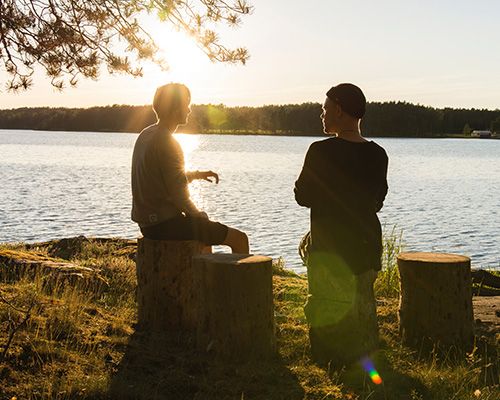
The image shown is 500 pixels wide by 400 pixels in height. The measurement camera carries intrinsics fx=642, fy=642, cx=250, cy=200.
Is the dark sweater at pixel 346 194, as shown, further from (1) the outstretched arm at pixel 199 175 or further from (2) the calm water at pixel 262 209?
(2) the calm water at pixel 262 209

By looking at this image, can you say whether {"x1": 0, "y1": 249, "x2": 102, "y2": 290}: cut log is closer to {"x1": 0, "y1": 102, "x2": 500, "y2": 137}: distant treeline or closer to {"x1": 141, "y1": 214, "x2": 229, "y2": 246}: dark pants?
{"x1": 141, "y1": 214, "x2": 229, "y2": 246}: dark pants

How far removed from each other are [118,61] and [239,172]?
38.7 m

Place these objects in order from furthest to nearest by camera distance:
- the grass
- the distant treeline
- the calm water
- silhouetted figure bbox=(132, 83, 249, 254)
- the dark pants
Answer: the distant treeline < the calm water < the dark pants < silhouetted figure bbox=(132, 83, 249, 254) < the grass

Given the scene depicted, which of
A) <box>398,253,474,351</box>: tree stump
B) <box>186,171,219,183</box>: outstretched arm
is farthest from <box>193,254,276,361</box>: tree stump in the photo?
<box>398,253,474,351</box>: tree stump

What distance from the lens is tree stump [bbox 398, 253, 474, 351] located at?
17.0ft

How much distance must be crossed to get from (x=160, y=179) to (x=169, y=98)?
680 millimetres

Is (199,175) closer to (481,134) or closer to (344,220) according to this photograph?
(344,220)

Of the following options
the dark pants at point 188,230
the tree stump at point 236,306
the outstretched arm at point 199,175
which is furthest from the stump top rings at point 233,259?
the outstretched arm at point 199,175

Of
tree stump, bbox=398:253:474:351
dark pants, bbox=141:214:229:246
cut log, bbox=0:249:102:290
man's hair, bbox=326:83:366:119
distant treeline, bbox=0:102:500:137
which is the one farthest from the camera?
distant treeline, bbox=0:102:500:137

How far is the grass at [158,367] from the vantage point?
4141mm

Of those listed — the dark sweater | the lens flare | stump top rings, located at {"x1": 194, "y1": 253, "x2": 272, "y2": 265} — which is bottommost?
the lens flare

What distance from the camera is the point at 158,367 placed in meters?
4.59

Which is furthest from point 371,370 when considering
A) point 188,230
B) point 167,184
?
point 167,184

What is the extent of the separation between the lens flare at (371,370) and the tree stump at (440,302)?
0.58 m
